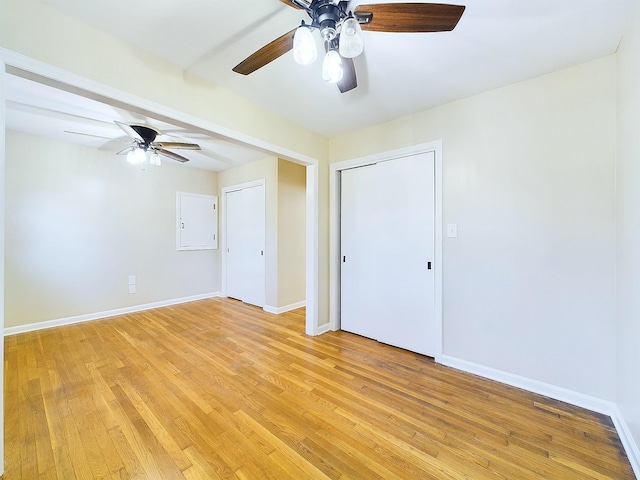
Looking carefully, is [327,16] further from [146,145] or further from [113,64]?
[146,145]

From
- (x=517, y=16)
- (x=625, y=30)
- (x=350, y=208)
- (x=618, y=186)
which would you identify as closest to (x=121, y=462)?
(x=350, y=208)

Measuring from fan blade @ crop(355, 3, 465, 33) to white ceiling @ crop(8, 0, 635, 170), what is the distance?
0.35 meters

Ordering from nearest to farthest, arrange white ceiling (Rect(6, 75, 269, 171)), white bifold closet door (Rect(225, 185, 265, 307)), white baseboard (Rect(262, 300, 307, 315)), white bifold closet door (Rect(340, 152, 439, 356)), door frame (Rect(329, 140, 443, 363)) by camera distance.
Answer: white ceiling (Rect(6, 75, 269, 171))
door frame (Rect(329, 140, 443, 363))
white bifold closet door (Rect(340, 152, 439, 356))
white baseboard (Rect(262, 300, 307, 315))
white bifold closet door (Rect(225, 185, 265, 307))

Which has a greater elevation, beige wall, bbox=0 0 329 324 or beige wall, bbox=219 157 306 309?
beige wall, bbox=0 0 329 324

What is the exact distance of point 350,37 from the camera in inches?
46.7

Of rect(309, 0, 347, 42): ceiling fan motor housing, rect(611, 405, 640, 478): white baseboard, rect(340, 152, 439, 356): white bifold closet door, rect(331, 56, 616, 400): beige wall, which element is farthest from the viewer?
rect(340, 152, 439, 356): white bifold closet door

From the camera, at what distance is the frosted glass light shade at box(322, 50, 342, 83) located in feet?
4.32

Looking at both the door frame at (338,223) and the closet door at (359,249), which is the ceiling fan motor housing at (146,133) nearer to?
the door frame at (338,223)

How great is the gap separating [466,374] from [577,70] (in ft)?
8.05

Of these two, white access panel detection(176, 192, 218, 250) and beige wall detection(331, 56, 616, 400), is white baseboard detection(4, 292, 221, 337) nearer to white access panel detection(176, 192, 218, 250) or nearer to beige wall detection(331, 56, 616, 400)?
white access panel detection(176, 192, 218, 250)

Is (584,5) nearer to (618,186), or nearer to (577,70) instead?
(577,70)

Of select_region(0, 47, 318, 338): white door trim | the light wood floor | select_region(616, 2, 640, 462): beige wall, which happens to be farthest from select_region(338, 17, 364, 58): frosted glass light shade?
the light wood floor

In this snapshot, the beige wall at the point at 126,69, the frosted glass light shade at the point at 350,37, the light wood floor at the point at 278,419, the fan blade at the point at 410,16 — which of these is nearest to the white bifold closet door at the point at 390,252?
the light wood floor at the point at 278,419

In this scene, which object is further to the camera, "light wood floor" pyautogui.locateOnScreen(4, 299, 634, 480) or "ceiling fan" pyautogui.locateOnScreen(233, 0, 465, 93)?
"light wood floor" pyautogui.locateOnScreen(4, 299, 634, 480)
